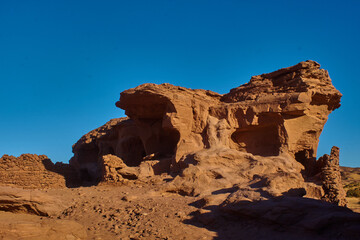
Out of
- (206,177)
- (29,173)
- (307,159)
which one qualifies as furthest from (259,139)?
(29,173)

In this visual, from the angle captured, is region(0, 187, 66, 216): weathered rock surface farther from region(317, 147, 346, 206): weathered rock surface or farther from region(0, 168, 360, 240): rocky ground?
region(317, 147, 346, 206): weathered rock surface

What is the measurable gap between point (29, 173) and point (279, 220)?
438 inches

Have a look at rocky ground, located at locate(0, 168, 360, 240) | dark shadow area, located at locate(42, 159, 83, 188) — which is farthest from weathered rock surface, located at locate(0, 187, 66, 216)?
dark shadow area, located at locate(42, 159, 83, 188)

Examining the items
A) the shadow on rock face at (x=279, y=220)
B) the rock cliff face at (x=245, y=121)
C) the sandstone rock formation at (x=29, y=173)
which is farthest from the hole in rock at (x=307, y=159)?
the sandstone rock formation at (x=29, y=173)

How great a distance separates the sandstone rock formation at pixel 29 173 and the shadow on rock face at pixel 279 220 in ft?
28.3

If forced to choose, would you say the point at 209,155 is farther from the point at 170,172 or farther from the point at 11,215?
the point at 11,215

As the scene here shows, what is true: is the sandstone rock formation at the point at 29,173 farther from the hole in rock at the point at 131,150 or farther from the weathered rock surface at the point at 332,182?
the weathered rock surface at the point at 332,182

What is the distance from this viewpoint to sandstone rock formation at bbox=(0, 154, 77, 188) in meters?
12.5

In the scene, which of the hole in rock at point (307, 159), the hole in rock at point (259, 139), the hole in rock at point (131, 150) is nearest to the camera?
the hole in rock at point (307, 159)

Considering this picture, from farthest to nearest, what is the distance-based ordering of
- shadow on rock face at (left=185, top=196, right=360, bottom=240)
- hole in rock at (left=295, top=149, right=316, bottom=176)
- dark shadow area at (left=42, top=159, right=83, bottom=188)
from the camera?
dark shadow area at (left=42, top=159, right=83, bottom=188), hole in rock at (left=295, top=149, right=316, bottom=176), shadow on rock face at (left=185, top=196, right=360, bottom=240)

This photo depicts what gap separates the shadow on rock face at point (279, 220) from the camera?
4.67m

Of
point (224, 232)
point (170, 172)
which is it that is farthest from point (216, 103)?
point (224, 232)

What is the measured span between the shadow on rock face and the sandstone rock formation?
8619mm

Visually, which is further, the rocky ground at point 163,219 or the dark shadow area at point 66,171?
the dark shadow area at point 66,171
